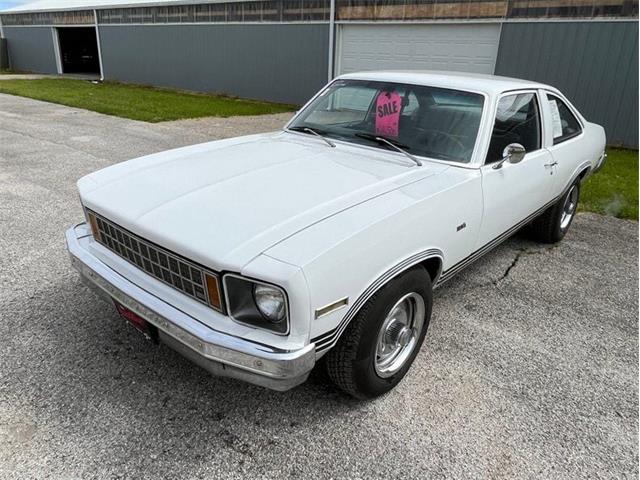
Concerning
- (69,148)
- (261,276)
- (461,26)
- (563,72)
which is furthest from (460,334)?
(461,26)

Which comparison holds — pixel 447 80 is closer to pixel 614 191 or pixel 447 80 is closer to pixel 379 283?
pixel 379 283

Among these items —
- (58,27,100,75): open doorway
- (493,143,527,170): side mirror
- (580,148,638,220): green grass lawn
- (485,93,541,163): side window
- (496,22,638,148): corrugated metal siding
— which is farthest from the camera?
(58,27,100,75): open doorway

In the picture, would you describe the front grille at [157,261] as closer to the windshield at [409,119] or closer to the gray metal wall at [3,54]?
the windshield at [409,119]

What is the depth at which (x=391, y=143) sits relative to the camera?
3.29m

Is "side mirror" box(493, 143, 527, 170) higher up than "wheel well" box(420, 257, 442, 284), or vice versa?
"side mirror" box(493, 143, 527, 170)

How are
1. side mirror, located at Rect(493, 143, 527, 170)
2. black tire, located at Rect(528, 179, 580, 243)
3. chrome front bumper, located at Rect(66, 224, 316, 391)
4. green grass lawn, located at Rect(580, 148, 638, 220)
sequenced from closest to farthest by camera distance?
chrome front bumper, located at Rect(66, 224, 316, 391) → side mirror, located at Rect(493, 143, 527, 170) → black tire, located at Rect(528, 179, 580, 243) → green grass lawn, located at Rect(580, 148, 638, 220)

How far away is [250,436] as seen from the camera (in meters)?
2.34

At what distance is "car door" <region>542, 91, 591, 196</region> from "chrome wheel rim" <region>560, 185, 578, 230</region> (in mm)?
323

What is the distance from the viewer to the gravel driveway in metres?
2.21

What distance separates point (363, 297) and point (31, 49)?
29878 mm

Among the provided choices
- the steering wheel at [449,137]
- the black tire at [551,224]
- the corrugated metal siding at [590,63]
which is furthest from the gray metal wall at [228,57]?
the steering wheel at [449,137]

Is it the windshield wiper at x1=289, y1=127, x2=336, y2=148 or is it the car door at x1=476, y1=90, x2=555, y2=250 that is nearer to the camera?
the car door at x1=476, y1=90, x2=555, y2=250

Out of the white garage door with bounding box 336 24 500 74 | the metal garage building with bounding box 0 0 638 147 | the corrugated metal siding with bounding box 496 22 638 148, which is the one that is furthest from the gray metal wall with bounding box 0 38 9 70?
the corrugated metal siding with bounding box 496 22 638 148

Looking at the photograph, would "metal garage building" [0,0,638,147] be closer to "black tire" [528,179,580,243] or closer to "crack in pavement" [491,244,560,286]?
"black tire" [528,179,580,243]
